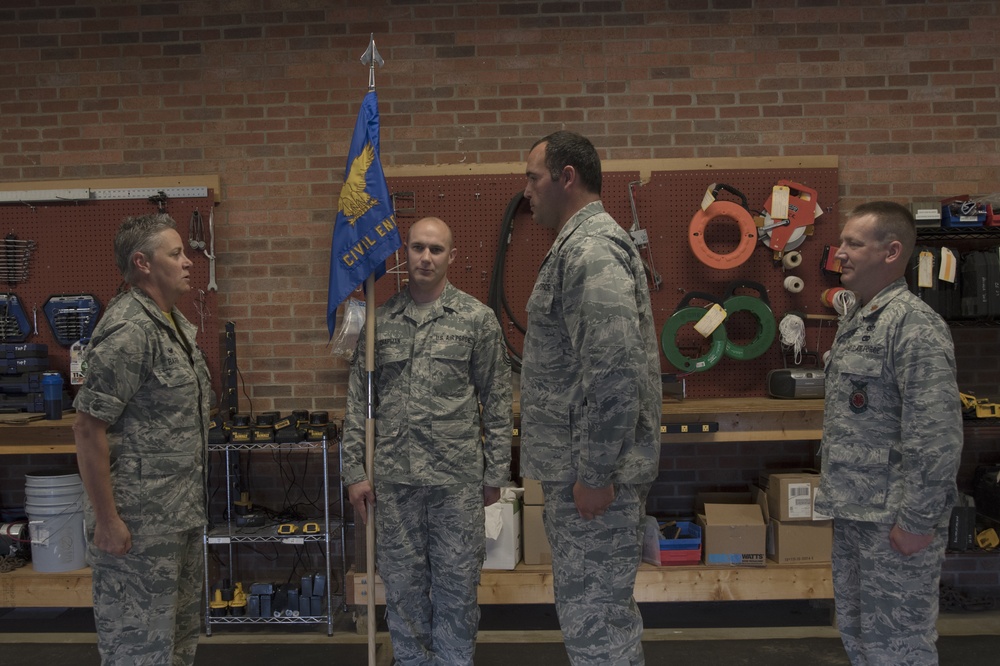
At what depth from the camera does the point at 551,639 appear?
12.7 ft

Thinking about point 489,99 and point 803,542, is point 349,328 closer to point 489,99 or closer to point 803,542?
point 489,99

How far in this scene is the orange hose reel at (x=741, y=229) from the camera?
4.16 meters

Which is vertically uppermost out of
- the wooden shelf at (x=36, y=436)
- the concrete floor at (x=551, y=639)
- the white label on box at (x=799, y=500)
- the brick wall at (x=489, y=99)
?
the brick wall at (x=489, y=99)

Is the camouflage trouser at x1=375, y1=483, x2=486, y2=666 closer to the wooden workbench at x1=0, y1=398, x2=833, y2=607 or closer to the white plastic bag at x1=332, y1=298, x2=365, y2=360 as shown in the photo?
the wooden workbench at x1=0, y1=398, x2=833, y2=607

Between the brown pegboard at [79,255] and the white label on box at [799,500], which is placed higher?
the brown pegboard at [79,255]

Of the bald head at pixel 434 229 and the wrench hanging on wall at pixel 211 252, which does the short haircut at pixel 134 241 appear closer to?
the bald head at pixel 434 229

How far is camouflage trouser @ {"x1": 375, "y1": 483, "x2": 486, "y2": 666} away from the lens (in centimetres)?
287

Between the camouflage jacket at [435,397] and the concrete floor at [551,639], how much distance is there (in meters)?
1.22

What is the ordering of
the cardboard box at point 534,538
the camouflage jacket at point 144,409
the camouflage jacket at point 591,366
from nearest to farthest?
the camouflage jacket at point 591,366, the camouflage jacket at point 144,409, the cardboard box at point 534,538

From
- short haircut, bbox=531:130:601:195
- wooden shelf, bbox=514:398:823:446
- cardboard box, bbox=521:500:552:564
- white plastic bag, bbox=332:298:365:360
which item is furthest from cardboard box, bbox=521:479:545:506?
short haircut, bbox=531:130:601:195

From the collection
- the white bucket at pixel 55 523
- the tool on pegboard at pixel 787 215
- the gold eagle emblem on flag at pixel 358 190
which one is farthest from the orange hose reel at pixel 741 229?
the white bucket at pixel 55 523

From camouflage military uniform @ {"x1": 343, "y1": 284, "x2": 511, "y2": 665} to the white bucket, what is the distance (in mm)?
1943

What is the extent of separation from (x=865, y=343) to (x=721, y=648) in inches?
76.6

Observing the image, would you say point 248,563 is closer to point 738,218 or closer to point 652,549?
point 652,549
